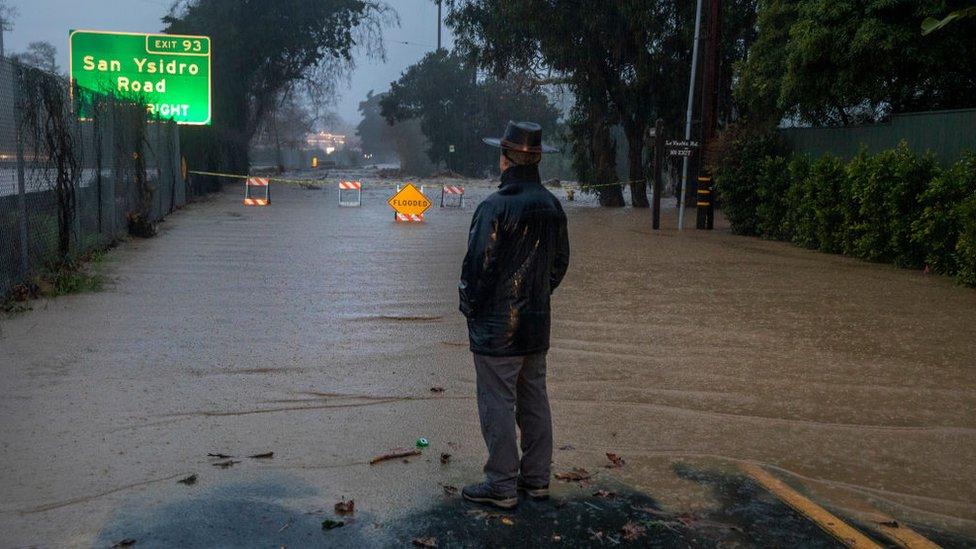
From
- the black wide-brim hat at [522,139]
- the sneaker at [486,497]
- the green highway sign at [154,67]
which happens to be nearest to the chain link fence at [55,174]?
the black wide-brim hat at [522,139]

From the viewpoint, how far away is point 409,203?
2405 centimetres

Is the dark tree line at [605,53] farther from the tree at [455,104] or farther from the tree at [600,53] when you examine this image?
the tree at [455,104]

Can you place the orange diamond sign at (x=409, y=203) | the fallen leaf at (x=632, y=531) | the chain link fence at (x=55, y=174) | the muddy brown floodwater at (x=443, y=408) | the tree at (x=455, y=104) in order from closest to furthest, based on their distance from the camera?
the fallen leaf at (x=632, y=531) → the muddy brown floodwater at (x=443, y=408) → the chain link fence at (x=55, y=174) → the orange diamond sign at (x=409, y=203) → the tree at (x=455, y=104)

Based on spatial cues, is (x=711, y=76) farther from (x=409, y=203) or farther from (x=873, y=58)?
(x=409, y=203)

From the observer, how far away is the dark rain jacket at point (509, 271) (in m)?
4.80

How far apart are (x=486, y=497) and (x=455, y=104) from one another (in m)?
70.4

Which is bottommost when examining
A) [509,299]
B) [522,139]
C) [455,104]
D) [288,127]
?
[509,299]

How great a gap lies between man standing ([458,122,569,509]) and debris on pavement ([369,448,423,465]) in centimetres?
77

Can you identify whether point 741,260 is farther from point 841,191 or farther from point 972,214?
point 972,214

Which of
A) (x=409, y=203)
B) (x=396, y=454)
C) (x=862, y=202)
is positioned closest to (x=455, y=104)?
(x=409, y=203)

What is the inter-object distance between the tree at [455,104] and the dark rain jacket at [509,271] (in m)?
68.4

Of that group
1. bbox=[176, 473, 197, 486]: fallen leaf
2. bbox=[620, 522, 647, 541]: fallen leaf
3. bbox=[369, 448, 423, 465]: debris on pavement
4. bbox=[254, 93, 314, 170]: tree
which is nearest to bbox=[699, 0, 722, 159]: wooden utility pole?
bbox=[369, 448, 423, 465]: debris on pavement

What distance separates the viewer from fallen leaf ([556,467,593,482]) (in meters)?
5.35

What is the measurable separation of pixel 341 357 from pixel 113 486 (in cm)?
340
